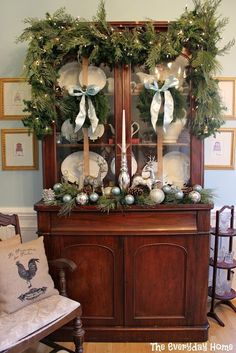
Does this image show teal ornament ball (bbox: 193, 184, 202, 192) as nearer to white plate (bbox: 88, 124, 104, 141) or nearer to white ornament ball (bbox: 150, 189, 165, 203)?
white ornament ball (bbox: 150, 189, 165, 203)

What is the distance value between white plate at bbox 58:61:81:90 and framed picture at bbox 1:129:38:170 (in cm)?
60

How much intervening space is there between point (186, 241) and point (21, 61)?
1.91 meters

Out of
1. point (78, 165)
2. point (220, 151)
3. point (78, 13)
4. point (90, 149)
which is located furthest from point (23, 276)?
point (78, 13)

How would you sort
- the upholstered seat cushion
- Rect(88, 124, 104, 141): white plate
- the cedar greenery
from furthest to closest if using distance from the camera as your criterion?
Rect(88, 124, 104, 141): white plate, the cedar greenery, the upholstered seat cushion

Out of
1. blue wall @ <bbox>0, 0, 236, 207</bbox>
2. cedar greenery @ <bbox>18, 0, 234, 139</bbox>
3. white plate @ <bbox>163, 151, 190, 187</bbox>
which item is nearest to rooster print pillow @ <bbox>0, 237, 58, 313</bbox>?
cedar greenery @ <bbox>18, 0, 234, 139</bbox>

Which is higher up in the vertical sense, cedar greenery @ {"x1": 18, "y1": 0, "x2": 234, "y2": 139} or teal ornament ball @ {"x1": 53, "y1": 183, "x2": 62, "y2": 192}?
cedar greenery @ {"x1": 18, "y1": 0, "x2": 234, "y2": 139}

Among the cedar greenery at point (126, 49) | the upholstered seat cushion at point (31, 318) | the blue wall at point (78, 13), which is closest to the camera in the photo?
the upholstered seat cushion at point (31, 318)

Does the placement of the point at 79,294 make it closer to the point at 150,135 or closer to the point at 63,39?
the point at 150,135

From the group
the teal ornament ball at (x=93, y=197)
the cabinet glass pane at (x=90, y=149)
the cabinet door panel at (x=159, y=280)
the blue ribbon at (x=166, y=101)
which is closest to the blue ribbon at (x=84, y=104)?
the cabinet glass pane at (x=90, y=149)

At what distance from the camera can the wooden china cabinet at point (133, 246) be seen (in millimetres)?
2049

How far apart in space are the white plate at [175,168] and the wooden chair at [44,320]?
3.03 ft

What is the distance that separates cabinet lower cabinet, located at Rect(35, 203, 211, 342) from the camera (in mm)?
2047

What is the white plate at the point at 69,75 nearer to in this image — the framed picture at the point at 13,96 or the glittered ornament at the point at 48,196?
the framed picture at the point at 13,96

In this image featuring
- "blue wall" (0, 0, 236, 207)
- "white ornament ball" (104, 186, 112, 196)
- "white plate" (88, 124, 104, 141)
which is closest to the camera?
"white ornament ball" (104, 186, 112, 196)
